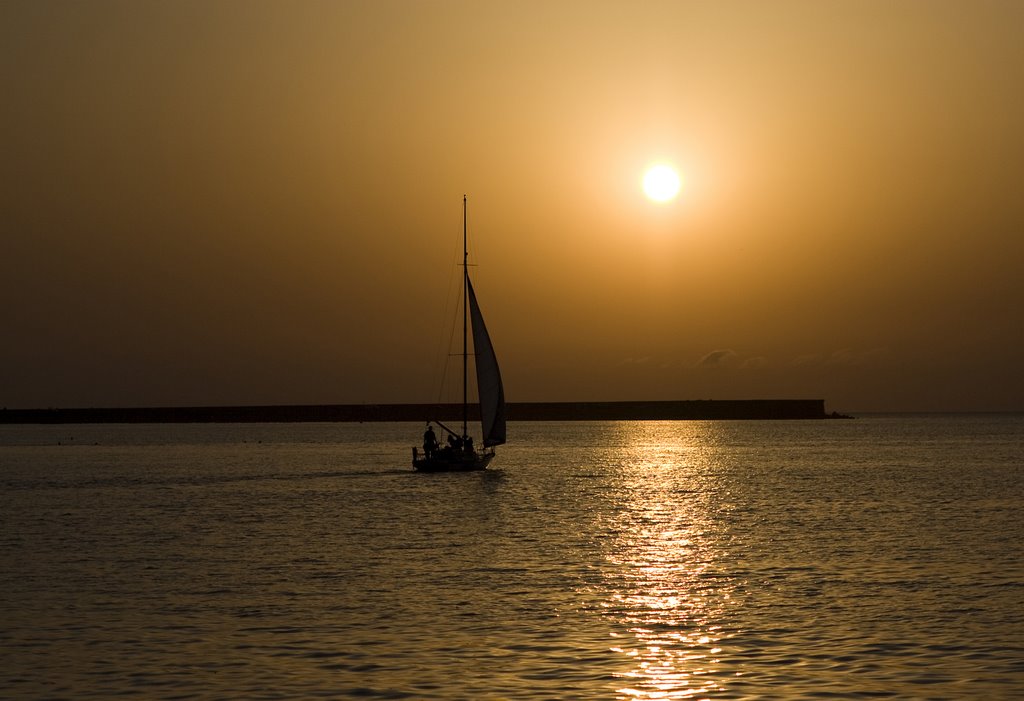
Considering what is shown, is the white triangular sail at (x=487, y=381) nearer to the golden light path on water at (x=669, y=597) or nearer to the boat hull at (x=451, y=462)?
the boat hull at (x=451, y=462)

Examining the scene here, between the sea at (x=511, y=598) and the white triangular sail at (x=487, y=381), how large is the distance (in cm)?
1285

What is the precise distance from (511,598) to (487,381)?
49.9 m

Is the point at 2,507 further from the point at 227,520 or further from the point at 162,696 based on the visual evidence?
the point at 162,696

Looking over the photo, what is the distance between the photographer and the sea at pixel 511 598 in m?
21.1

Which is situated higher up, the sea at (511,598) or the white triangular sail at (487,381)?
the white triangular sail at (487,381)

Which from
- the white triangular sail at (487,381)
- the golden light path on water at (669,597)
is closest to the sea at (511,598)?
the golden light path on water at (669,597)

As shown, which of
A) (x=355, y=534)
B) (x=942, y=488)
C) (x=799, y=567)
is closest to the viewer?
(x=799, y=567)

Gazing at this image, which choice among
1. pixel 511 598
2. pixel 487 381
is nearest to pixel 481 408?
pixel 487 381

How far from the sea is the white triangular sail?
42.1 feet

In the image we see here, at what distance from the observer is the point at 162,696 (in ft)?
65.6

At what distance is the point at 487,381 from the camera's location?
79.8 meters

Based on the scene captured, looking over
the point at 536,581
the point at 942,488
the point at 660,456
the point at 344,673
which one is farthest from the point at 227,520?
the point at 660,456

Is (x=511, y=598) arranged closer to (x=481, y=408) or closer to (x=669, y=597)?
(x=669, y=597)

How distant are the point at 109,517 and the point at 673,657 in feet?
131
